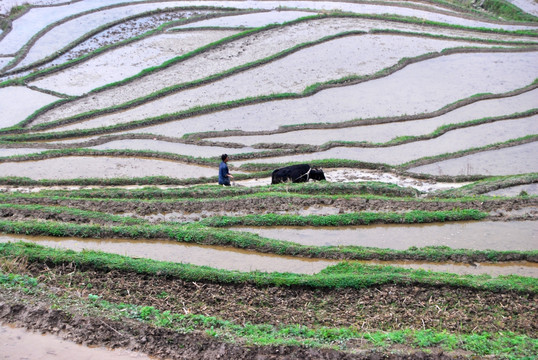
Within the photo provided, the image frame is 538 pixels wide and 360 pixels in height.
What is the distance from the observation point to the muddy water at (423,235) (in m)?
9.30

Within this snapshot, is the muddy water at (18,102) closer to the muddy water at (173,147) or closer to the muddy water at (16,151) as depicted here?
the muddy water at (16,151)

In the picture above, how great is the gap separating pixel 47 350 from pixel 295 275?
3.52 m

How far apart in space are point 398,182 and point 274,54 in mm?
9860

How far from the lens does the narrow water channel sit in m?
8.44

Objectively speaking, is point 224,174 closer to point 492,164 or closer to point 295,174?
point 295,174

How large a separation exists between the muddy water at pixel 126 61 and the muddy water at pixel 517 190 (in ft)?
46.0

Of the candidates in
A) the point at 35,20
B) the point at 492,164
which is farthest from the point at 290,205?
the point at 35,20

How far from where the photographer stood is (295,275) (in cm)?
782

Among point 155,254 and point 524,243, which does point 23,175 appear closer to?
point 155,254

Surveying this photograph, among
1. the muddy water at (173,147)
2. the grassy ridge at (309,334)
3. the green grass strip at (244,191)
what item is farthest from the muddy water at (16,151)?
the grassy ridge at (309,334)

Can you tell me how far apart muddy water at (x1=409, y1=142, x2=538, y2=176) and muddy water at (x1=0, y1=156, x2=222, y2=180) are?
19.2ft

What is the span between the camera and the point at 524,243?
9.27 m

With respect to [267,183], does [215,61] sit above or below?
above

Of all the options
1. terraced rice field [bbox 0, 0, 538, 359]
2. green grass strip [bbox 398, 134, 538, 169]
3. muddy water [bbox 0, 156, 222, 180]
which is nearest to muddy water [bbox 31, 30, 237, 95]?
terraced rice field [bbox 0, 0, 538, 359]
